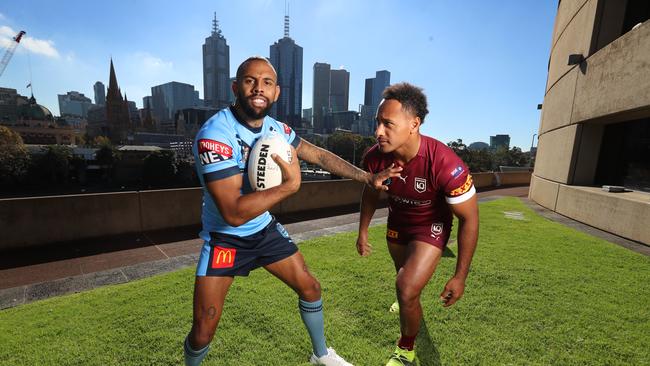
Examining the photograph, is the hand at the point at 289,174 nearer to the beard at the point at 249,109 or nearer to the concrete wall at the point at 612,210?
the beard at the point at 249,109

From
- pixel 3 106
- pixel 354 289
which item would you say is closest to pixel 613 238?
pixel 354 289

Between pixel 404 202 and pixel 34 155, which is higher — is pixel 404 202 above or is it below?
above

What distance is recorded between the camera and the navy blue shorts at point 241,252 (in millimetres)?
2445

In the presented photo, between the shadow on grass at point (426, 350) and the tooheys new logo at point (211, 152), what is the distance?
2796 millimetres

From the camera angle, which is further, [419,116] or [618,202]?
[618,202]

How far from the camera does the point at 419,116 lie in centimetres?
296

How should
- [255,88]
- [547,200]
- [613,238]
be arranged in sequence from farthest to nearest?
[547,200], [613,238], [255,88]

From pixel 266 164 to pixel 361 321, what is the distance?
8.36 ft

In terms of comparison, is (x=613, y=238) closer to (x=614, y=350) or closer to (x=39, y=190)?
(x=614, y=350)

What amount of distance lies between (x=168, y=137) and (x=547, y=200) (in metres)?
172

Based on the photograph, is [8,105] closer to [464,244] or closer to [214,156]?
[214,156]

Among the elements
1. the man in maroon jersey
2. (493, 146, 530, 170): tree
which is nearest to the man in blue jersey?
the man in maroon jersey

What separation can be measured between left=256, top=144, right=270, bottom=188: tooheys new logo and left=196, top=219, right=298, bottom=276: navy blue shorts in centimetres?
58

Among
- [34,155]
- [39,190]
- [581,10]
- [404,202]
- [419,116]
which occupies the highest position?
[581,10]
